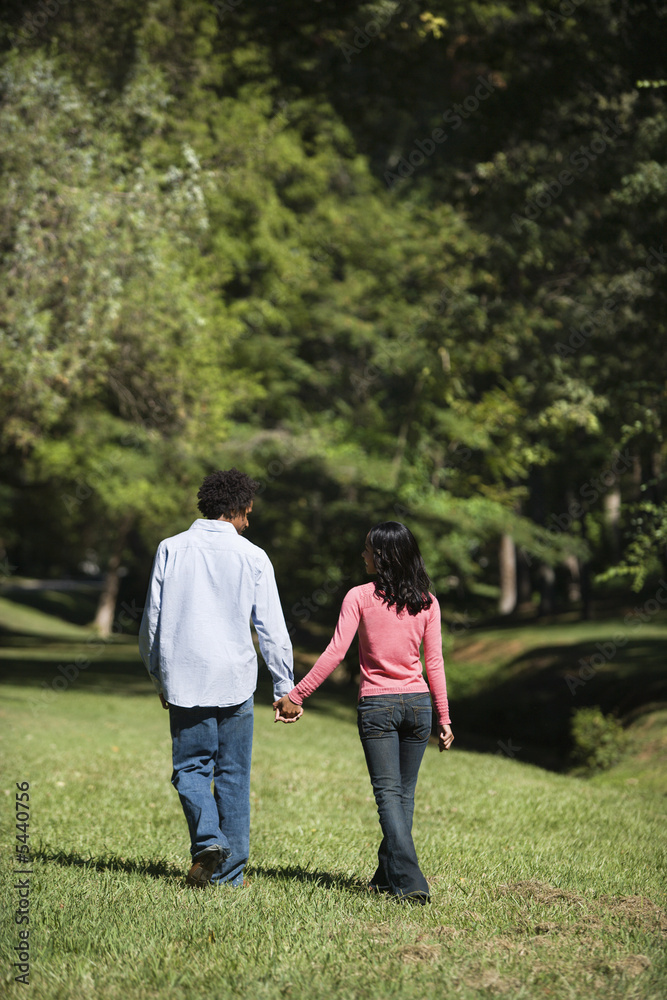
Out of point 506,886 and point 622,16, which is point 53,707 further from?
point 622,16

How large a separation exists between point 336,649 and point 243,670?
480 mm

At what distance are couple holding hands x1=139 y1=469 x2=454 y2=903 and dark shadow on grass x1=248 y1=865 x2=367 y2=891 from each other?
1.08ft

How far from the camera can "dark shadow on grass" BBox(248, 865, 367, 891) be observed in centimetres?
534

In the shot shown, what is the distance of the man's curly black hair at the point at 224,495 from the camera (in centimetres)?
509

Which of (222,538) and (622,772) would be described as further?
(622,772)

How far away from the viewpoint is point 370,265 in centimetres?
2917

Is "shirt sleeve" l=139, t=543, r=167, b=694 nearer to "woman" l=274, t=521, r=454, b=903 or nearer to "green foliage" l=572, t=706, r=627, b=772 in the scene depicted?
"woman" l=274, t=521, r=454, b=903

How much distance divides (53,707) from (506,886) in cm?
1263

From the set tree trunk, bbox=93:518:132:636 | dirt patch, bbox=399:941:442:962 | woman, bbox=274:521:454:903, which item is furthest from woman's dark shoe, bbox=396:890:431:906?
tree trunk, bbox=93:518:132:636

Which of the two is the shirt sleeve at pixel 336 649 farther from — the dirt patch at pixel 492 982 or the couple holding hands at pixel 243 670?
the dirt patch at pixel 492 982

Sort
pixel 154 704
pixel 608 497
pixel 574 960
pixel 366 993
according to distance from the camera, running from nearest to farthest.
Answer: pixel 366 993, pixel 574 960, pixel 154 704, pixel 608 497

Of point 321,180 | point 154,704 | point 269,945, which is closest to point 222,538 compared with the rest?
point 269,945

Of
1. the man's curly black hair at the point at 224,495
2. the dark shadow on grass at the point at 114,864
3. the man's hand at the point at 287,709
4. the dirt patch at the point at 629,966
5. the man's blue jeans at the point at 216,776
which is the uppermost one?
the man's curly black hair at the point at 224,495

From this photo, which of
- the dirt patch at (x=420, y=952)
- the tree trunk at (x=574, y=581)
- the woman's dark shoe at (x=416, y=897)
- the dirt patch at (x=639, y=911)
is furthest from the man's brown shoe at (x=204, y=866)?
the tree trunk at (x=574, y=581)
